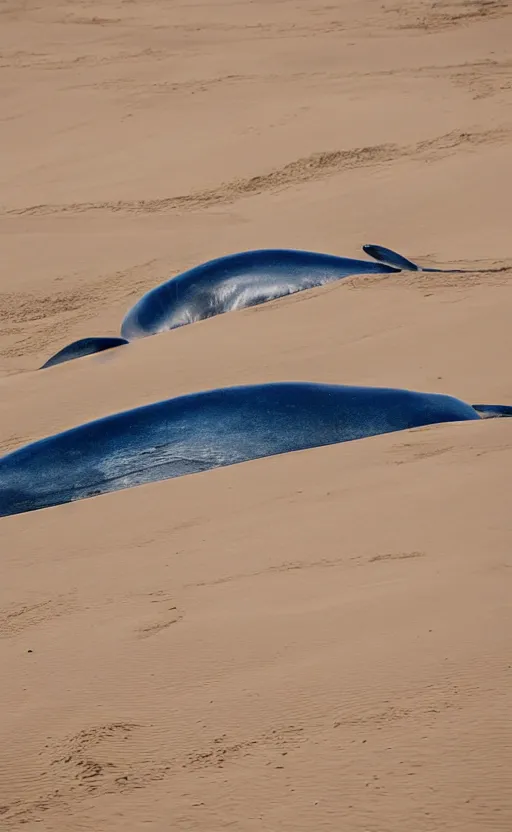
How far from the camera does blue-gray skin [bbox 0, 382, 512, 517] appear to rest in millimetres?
3779

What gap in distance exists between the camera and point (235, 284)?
5773mm

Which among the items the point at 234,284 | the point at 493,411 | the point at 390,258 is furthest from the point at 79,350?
the point at 493,411

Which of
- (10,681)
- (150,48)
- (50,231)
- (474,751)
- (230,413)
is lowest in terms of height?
(474,751)

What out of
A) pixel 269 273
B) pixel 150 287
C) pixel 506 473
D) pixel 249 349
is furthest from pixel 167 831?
pixel 150 287

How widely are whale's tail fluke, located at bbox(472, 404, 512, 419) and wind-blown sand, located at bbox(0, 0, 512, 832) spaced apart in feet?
0.68

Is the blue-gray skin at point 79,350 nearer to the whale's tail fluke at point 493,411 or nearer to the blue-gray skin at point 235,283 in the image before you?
the blue-gray skin at point 235,283

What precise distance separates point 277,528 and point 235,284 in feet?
8.74

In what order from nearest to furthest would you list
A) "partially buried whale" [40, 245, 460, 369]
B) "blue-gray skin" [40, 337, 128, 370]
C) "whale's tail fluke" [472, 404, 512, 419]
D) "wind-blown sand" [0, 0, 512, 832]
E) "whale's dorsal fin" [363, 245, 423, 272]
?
1. "wind-blown sand" [0, 0, 512, 832]
2. "whale's tail fluke" [472, 404, 512, 419]
3. "blue-gray skin" [40, 337, 128, 370]
4. "partially buried whale" [40, 245, 460, 369]
5. "whale's dorsal fin" [363, 245, 423, 272]

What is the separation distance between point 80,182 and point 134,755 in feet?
20.8

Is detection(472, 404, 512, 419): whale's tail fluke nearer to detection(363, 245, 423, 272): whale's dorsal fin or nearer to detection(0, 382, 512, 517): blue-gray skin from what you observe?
detection(0, 382, 512, 517): blue-gray skin

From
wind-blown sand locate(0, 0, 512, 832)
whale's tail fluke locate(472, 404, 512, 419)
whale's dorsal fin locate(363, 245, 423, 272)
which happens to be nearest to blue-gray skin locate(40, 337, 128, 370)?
wind-blown sand locate(0, 0, 512, 832)

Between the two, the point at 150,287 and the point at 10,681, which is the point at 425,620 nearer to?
the point at 10,681

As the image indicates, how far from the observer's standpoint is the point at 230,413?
3.85m

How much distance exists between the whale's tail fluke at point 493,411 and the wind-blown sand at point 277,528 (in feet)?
0.68
